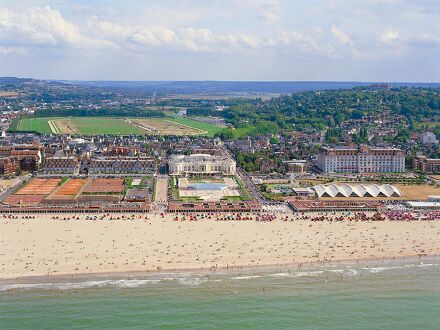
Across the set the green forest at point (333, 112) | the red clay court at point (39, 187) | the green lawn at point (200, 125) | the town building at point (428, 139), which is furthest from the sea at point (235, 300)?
the green lawn at point (200, 125)

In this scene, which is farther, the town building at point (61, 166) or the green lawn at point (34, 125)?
the green lawn at point (34, 125)

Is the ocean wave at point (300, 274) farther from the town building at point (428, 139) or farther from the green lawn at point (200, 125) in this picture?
the green lawn at point (200, 125)

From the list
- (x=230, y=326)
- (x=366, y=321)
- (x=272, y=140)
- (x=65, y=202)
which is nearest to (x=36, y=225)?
(x=65, y=202)

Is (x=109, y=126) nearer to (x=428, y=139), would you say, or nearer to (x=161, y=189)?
(x=428, y=139)

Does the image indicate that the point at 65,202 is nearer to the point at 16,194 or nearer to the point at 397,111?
the point at 16,194

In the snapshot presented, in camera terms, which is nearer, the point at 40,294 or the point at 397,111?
the point at 40,294

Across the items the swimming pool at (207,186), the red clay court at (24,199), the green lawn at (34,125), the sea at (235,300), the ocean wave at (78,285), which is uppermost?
the green lawn at (34,125)

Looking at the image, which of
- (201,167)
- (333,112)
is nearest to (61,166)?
(201,167)
